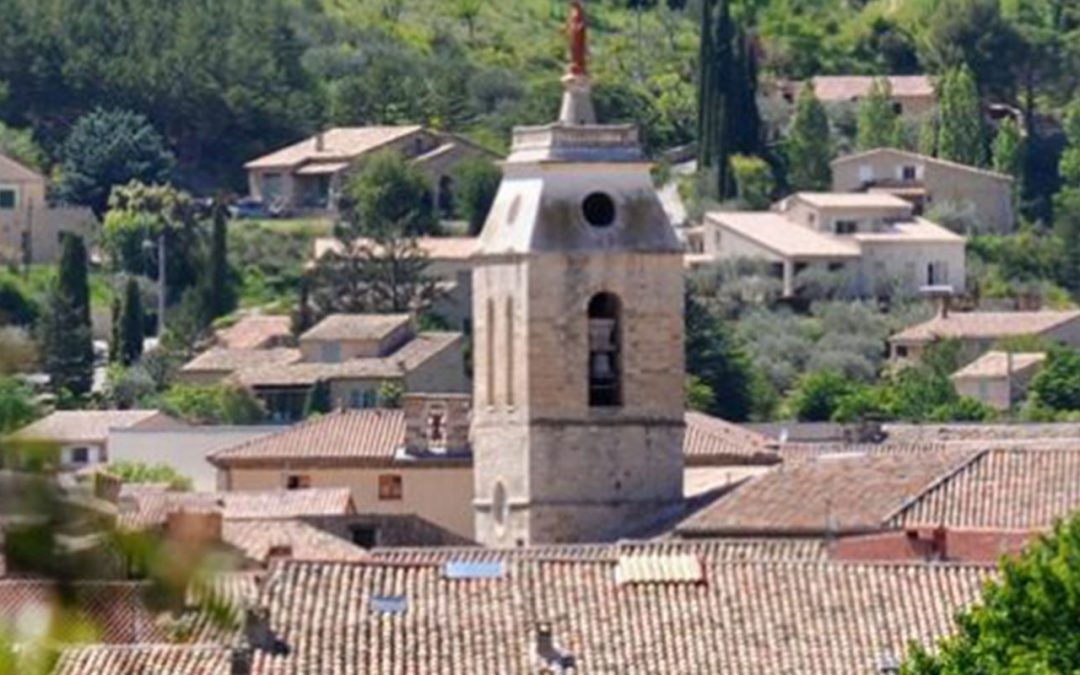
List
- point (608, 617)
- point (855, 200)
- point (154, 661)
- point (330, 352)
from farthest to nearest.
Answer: point (855, 200) → point (330, 352) → point (608, 617) → point (154, 661)

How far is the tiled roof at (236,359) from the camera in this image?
85375 mm

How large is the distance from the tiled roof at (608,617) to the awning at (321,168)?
249ft

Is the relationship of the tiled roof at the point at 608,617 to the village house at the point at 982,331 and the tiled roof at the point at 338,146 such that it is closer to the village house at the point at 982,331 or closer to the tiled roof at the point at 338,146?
the village house at the point at 982,331

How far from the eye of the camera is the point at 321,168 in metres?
109

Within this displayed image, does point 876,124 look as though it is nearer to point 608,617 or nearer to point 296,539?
point 296,539

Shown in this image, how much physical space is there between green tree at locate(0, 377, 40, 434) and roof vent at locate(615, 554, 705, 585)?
86.3 ft

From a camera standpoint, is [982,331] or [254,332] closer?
[254,332]

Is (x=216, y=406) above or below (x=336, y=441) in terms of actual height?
below

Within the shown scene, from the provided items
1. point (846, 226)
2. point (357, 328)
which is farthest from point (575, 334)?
point (846, 226)

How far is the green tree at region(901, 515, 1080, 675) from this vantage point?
2567 centimetres

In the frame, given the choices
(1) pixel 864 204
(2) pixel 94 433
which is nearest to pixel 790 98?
(1) pixel 864 204

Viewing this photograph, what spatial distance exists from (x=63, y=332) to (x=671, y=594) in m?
26.8

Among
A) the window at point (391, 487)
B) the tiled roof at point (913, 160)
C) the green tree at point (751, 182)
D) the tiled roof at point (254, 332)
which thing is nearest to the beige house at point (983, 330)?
the tiled roof at point (254, 332)

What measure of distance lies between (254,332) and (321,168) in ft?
58.0
